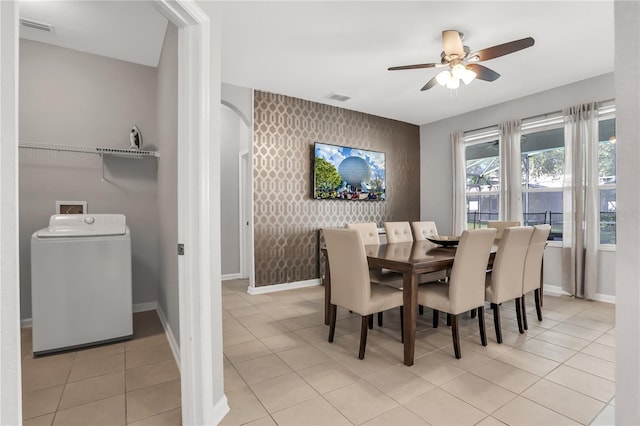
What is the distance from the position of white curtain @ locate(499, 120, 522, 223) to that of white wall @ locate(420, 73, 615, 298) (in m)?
0.23

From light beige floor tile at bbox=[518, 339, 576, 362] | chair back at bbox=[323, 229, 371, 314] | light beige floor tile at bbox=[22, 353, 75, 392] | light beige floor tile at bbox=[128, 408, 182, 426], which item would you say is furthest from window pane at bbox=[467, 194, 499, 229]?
light beige floor tile at bbox=[22, 353, 75, 392]

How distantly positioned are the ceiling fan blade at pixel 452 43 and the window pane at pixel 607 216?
2816mm

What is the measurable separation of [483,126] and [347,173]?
230 cm

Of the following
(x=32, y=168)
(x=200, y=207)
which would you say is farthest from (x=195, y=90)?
(x=32, y=168)

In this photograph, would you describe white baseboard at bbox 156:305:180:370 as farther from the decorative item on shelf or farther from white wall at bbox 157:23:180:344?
the decorative item on shelf

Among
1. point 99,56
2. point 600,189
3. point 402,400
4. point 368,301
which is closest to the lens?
point 402,400

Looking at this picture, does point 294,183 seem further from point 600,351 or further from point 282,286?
point 600,351

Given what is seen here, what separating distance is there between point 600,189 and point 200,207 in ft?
15.4

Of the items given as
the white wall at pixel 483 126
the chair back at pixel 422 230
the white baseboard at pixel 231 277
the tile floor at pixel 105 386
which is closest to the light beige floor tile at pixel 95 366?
the tile floor at pixel 105 386

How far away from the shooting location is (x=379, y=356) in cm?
243

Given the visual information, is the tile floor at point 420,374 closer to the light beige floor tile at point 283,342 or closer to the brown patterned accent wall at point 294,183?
the light beige floor tile at point 283,342

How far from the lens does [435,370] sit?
221 cm

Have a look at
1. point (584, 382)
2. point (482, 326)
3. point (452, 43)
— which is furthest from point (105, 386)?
point (452, 43)

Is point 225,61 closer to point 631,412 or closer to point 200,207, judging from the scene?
point 200,207
